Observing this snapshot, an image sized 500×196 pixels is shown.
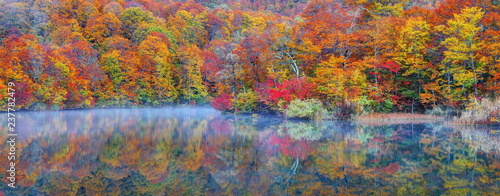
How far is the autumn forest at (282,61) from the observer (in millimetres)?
19281

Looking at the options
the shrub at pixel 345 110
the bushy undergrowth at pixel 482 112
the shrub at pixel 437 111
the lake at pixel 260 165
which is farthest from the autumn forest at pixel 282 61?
the lake at pixel 260 165

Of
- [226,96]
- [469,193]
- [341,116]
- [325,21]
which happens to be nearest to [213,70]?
[226,96]

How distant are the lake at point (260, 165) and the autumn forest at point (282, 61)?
7018mm

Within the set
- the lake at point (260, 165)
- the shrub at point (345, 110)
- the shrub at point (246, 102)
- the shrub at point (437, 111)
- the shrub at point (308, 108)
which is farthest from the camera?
the shrub at point (246, 102)

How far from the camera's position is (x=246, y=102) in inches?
1046

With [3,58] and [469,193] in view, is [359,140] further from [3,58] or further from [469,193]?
[3,58]

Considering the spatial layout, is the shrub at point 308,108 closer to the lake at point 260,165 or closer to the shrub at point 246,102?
the shrub at point 246,102

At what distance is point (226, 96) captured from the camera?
27812 millimetres

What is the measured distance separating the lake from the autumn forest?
276 inches

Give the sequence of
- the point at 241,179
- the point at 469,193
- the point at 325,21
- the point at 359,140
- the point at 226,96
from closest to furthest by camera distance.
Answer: the point at 469,193
the point at 241,179
the point at 359,140
the point at 325,21
the point at 226,96

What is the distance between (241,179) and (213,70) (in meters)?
21.3

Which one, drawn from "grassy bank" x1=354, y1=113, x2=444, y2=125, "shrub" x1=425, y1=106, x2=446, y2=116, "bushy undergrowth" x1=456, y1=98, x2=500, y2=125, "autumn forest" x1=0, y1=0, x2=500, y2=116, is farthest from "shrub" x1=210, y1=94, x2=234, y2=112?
"bushy undergrowth" x1=456, y1=98, x2=500, y2=125

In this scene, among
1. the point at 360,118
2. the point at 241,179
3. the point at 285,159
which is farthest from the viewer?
the point at 360,118

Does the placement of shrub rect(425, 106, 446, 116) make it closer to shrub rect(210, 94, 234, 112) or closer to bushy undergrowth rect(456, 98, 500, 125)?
bushy undergrowth rect(456, 98, 500, 125)
